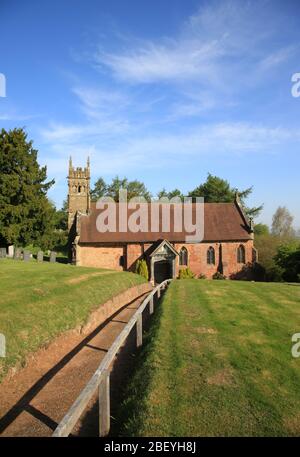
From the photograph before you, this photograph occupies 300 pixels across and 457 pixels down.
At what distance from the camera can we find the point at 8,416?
7.58 meters

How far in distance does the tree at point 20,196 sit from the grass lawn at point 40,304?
16.6m

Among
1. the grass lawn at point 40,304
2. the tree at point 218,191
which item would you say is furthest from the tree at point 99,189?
the grass lawn at point 40,304

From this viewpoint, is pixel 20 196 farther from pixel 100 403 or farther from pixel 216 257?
pixel 100 403

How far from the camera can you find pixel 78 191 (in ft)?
146

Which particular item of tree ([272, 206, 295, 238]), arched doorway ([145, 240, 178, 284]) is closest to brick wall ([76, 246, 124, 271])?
arched doorway ([145, 240, 178, 284])

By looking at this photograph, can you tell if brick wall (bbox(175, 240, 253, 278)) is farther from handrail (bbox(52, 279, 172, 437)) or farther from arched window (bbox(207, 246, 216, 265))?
handrail (bbox(52, 279, 172, 437))

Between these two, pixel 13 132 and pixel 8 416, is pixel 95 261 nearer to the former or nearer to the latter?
pixel 13 132

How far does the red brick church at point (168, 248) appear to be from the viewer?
3697 cm

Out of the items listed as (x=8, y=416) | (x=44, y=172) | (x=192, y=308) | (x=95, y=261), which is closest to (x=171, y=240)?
(x=95, y=261)

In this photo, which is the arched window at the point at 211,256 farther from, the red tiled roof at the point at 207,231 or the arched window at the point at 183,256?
the arched window at the point at 183,256

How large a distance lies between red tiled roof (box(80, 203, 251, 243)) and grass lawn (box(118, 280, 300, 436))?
24.6 metres

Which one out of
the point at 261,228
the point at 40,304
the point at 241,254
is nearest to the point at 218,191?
the point at 261,228

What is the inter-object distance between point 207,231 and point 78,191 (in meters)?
17.7

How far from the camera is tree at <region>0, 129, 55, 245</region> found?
3541 cm
